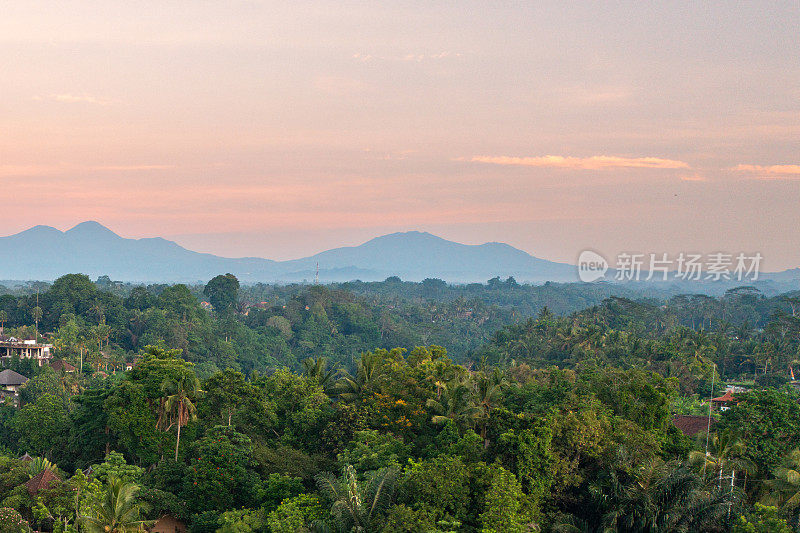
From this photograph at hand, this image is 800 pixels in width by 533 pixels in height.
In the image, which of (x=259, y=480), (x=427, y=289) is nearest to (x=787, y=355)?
(x=259, y=480)

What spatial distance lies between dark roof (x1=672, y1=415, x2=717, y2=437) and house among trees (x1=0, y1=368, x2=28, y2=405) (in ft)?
121

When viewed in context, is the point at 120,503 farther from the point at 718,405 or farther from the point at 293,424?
the point at 718,405

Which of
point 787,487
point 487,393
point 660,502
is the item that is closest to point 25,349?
point 487,393

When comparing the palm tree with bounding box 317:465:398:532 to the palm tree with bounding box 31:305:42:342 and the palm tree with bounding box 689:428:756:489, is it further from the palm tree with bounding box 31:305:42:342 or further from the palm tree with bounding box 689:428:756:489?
the palm tree with bounding box 31:305:42:342

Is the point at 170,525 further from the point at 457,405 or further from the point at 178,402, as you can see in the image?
the point at 457,405

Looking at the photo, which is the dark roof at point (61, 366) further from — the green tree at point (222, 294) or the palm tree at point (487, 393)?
Result: the green tree at point (222, 294)

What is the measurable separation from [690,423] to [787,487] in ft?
33.7

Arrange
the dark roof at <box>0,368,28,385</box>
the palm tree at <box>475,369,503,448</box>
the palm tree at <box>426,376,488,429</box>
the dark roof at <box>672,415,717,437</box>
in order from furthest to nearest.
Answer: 1. the dark roof at <box>0,368,28,385</box>
2. the dark roof at <box>672,415,717,437</box>
3. the palm tree at <box>475,369,503,448</box>
4. the palm tree at <box>426,376,488,429</box>

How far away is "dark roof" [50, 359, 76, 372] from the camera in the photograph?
44.7 metres

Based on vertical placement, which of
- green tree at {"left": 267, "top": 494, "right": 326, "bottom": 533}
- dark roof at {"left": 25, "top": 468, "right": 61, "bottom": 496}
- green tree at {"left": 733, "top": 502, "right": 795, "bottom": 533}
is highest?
green tree at {"left": 733, "top": 502, "right": 795, "bottom": 533}

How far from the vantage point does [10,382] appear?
4269cm

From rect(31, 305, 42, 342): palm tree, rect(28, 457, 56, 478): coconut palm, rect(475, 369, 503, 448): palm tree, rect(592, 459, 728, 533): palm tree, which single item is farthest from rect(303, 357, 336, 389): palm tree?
rect(31, 305, 42, 342): palm tree

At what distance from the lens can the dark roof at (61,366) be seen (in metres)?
44.7

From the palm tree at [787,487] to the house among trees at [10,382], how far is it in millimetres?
Answer: 40191
